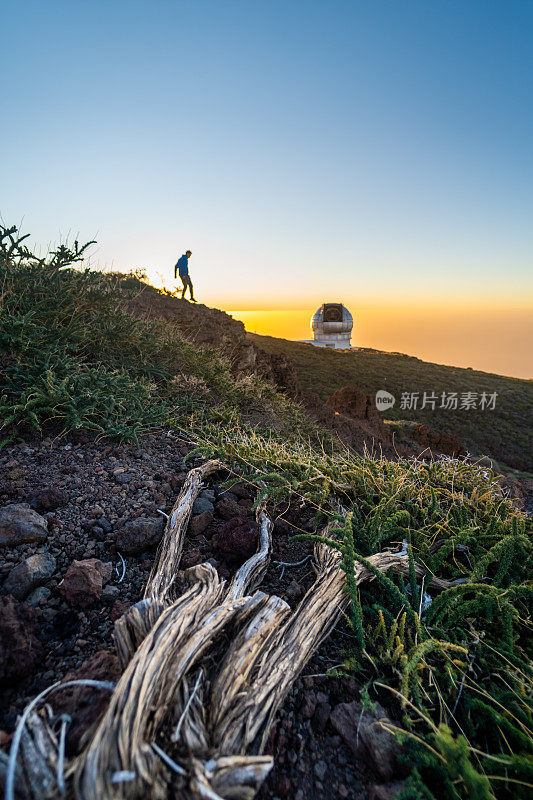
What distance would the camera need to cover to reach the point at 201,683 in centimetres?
126

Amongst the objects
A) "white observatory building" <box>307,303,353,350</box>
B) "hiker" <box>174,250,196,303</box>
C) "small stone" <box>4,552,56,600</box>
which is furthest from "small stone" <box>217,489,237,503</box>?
"white observatory building" <box>307,303,353,350</box>

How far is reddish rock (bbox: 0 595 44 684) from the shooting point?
1320 millimetres

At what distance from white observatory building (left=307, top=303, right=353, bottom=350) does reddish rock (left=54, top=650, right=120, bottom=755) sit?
87.7ft

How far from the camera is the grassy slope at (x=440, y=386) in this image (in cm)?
1423

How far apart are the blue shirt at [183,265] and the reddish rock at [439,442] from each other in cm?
807

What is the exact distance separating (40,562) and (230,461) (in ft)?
4.81

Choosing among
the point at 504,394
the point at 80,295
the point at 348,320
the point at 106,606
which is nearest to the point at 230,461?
the point at 106,606

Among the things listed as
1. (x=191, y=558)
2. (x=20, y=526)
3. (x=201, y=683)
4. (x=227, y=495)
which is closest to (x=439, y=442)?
(x=227, y=495)

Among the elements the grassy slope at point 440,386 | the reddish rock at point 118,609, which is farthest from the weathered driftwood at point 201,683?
the grassy slope at point 440,386

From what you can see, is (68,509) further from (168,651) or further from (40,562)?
(168,651)

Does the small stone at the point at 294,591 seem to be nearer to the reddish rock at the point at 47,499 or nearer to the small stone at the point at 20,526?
the small stone at the point at 20,526

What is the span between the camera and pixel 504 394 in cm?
1991

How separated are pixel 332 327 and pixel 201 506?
26324 mm

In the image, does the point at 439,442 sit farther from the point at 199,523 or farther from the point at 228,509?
the point at 199,523
